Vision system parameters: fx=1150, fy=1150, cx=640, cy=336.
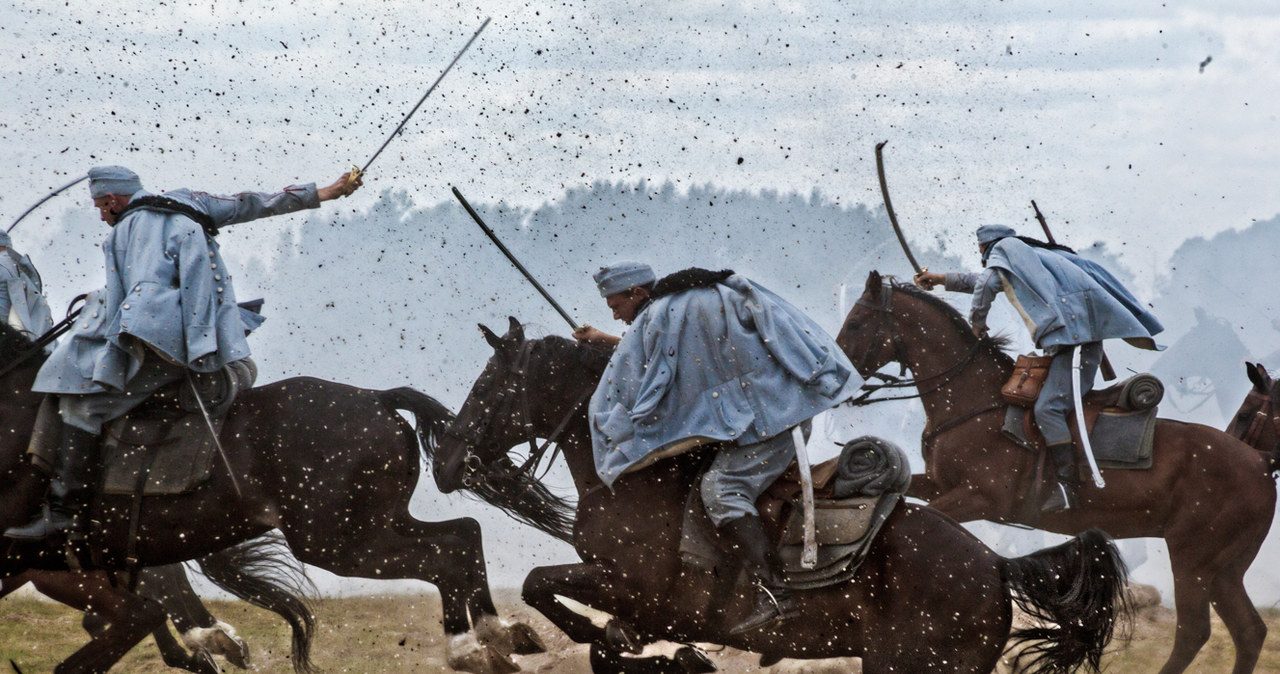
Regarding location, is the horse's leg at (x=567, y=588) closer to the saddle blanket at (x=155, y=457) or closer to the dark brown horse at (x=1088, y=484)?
the saddle blanket at (x=155, y=457)

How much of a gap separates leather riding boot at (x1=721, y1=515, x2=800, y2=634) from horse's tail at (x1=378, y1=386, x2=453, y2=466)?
5.52 ft

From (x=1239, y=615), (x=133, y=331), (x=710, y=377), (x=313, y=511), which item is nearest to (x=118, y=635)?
(x=313, y=511)

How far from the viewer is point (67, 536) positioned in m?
4.77

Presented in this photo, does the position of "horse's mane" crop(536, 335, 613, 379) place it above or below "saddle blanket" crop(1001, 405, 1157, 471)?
above

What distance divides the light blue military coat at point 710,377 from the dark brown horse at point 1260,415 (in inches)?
123

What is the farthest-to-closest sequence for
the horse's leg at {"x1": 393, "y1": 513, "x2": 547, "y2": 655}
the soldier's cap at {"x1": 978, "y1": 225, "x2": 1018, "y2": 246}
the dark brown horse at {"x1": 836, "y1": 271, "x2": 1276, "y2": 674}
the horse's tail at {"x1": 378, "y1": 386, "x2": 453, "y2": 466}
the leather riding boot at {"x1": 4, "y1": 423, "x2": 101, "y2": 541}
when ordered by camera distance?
1. the soldier's cap at {"x1": 978, "y1": 225, "x2": 1018, "y2": 246}
2. the dark brown horse at {"x1": 836, "y1": 271, "x2": 1276, "y2": 674}
3. the horse's tail at {"x1": 378, "y1": 386, "x2": 453, "y2": 466}
4. the horse's leg at {"x1": 393, "y1": 513, "x2": 547, "y2": 655}
5. the leather riding boot at {"x1": 4, "y1": 423, "x2": 101, "y2": 541}

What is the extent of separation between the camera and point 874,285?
19.7ft

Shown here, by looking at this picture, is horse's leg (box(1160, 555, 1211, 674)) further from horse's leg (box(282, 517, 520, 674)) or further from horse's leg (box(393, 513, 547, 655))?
horse's leg (box(282, 517, 520, 674))

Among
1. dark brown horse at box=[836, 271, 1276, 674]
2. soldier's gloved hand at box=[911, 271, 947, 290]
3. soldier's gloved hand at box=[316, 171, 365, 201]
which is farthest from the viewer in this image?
soldier's gloved hand at box=[911, 271, 947, 290]

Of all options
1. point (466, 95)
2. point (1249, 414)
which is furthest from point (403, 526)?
point (466, 95)

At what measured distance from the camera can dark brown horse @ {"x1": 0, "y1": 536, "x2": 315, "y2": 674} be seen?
5512 millimetres

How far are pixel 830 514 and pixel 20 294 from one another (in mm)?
4680

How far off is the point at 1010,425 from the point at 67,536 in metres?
4.34

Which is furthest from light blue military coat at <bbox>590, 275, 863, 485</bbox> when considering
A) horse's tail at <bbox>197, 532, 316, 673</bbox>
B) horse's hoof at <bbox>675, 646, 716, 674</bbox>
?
horse's tail at <bbox>197, 532, 316, 673</bbox>
